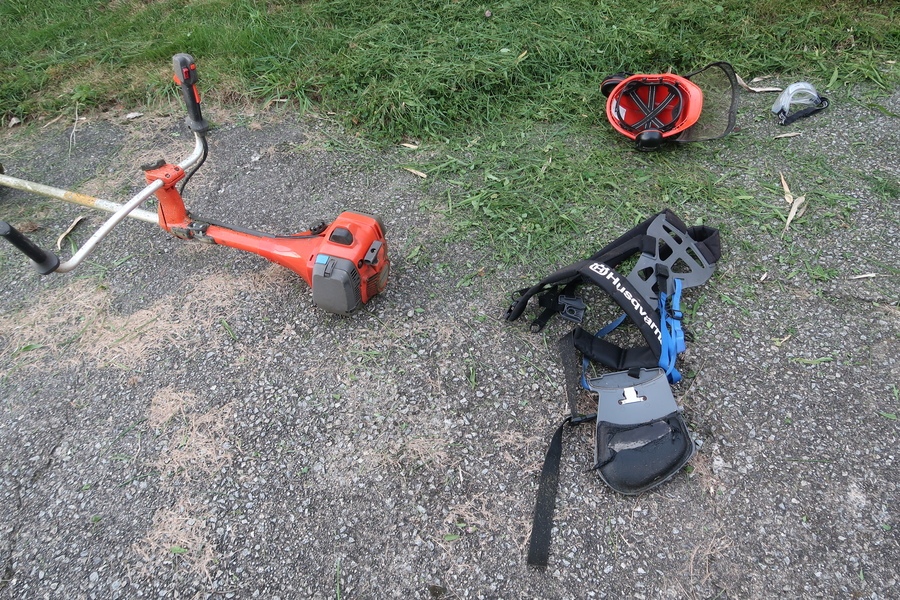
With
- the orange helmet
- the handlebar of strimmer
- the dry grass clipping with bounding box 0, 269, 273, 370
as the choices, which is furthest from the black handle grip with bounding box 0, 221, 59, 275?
the orange helmet

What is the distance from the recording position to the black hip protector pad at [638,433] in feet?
7.52

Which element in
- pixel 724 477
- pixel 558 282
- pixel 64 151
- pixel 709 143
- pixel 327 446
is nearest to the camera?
pixel 724 477

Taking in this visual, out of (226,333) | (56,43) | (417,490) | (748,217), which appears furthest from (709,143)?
(56,43)

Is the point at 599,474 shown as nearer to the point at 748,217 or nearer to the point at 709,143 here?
the point at 748,217

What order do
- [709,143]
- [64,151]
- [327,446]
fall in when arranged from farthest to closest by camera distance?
[64,151]
[709,143]
[327,446]

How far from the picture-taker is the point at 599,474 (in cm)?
238

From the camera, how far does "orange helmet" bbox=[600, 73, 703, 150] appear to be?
3.72 m

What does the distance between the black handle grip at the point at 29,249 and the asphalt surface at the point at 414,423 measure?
68 centimetres

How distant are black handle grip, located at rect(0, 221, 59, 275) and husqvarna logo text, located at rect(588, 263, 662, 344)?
96.9 inches

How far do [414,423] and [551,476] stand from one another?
68 cm

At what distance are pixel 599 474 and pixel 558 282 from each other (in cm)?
96

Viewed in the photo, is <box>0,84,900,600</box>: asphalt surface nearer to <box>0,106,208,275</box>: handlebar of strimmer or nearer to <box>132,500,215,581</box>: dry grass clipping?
<box>132,500,215,581</box>: dry grass clipping

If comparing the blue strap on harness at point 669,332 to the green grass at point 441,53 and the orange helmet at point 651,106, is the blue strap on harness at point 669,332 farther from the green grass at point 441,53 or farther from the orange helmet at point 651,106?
the green grass at point 441,53

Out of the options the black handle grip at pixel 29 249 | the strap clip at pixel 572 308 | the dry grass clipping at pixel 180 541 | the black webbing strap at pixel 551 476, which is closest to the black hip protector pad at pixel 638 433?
the black webbing strap at pixel 551 476
